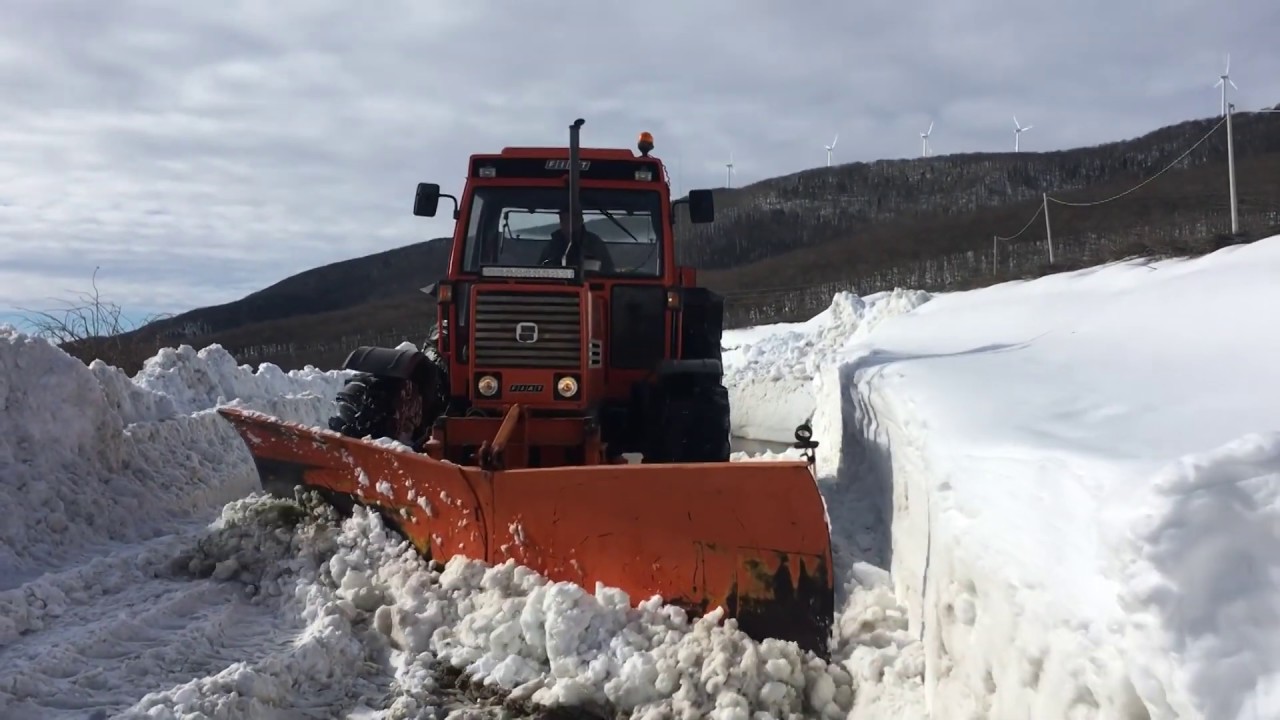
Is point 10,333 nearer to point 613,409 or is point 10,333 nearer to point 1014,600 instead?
point 613,409

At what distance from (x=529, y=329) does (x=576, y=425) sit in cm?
62

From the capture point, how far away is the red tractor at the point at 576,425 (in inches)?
145

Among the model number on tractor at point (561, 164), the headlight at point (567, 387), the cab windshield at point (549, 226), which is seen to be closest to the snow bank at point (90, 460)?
the cab windshield at point (549, 226)

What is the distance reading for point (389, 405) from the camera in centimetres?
598

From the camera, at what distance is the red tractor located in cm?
370

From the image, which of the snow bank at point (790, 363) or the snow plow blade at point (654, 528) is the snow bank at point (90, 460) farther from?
the snow bank at point (790, 363)

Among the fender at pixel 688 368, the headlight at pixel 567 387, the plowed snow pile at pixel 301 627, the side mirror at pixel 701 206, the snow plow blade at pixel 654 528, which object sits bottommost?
the plowed snow pile at pixel 301 627

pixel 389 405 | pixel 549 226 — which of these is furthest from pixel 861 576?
pixel 389 405

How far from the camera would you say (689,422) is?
17.1 feet

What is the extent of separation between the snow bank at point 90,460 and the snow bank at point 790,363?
6.47 m

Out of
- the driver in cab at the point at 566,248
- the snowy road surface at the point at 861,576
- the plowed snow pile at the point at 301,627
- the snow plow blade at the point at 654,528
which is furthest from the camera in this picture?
the driver in cab at the point at 566,248

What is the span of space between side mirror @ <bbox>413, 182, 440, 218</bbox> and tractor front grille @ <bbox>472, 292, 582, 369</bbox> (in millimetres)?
1279

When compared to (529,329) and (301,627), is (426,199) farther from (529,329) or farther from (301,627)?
(301,627)

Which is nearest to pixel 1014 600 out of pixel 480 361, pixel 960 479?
pixel 960 479
